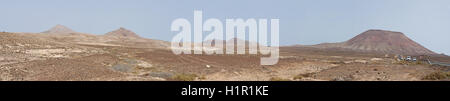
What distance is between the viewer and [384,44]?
163 m

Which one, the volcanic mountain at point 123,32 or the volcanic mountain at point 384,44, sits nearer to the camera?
the volcanic mountain at point 384,44

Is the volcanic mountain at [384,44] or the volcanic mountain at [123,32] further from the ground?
the volcanic mountain at [123,32]

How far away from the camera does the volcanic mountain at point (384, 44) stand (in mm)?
156312

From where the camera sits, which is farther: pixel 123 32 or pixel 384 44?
pixel 123 32

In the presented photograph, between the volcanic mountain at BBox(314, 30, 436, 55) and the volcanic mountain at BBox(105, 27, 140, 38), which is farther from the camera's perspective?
the volcanic mountain at BBox(105, 27, 140, 38)

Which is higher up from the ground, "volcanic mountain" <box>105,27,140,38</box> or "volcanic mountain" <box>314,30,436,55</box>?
"volcanic mountain" <box>105,27,140,38</box>

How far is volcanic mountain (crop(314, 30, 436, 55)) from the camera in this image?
15631 cm

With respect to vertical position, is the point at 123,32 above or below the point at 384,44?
above
